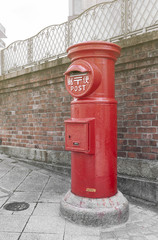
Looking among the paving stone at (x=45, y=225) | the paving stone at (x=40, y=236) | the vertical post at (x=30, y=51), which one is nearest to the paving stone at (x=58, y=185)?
the paving stone at (x=45, y=225)

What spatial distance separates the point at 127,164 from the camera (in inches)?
142

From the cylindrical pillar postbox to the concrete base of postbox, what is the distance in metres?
0.06

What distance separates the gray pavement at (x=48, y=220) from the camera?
2441mm

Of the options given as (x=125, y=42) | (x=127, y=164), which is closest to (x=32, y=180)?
(x=127, y=164)

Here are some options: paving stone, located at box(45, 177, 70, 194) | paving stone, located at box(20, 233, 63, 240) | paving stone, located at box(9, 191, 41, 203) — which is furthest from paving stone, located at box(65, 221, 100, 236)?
paving stone, located at box(45, 177, 70, 194)

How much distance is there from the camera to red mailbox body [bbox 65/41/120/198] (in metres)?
2.59

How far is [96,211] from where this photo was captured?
2.61 m

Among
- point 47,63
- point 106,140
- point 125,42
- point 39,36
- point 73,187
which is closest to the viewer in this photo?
point 106,140

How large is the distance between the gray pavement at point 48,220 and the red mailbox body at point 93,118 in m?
0.41

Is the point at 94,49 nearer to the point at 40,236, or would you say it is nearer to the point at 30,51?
the point at 40,236

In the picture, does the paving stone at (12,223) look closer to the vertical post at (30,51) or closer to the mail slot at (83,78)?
the mail slot at (83,78)

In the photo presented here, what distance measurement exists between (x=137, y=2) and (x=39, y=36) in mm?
2544

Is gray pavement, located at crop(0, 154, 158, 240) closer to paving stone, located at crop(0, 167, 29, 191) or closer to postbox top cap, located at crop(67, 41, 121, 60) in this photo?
paving stone, located at crop(0, 167, 29, 191)

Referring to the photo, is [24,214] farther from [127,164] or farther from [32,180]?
[127,164]
